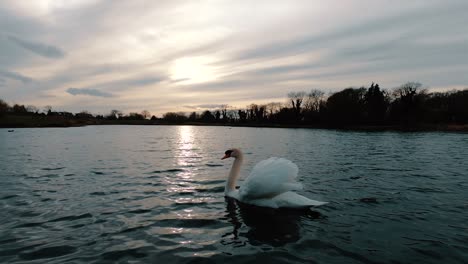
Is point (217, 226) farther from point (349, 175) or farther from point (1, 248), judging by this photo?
point (349, 175)

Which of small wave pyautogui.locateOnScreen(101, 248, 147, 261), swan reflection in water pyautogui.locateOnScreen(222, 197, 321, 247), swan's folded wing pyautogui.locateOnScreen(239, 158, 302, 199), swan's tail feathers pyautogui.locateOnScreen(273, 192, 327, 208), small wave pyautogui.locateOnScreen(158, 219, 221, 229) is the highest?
swan's folded wing pyautogui.locateOnScreen(239, 158, 302, 199)

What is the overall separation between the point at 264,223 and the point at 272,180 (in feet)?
3.04

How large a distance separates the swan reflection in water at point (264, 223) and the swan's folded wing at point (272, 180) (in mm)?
430

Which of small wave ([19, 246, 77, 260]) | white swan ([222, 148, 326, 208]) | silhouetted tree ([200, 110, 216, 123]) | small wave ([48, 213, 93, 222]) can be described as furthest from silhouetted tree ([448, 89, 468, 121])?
silhouetted tree ([200, 110, 216, 123])

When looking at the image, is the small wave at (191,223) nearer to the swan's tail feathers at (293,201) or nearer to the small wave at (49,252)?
the swan's tail feathers at (293,201)

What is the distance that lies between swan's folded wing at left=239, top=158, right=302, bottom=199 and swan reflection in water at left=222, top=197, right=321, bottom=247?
0.43 m

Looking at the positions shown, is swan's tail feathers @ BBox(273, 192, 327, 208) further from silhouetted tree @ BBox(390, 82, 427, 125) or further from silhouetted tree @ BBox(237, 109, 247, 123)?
silhouetted tree @ BBox(237, 109, 247, 123)

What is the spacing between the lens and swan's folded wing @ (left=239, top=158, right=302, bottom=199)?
636 cm

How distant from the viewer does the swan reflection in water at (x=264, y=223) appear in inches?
205

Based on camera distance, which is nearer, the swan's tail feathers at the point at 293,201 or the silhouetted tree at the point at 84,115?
the swan's tail feathers at the point at 293,201

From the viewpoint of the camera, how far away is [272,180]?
6371 mm

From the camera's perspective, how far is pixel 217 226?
5.89 meters

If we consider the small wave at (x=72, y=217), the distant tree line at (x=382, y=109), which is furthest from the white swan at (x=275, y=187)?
the distant tree line at (x=382, y=109)

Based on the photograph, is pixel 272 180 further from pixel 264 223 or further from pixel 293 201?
pixel 264 223
